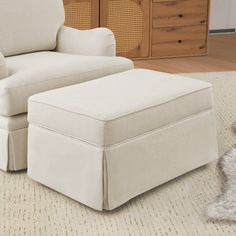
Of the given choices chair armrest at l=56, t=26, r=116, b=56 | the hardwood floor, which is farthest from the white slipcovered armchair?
the hardwood floor

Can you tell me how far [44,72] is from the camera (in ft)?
7.99

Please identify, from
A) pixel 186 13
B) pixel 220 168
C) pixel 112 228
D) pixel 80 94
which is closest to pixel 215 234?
pixel 112 228

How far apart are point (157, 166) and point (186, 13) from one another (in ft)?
8.61

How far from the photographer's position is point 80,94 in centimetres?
218

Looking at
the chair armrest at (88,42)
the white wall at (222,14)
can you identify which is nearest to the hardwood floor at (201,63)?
the white wall at (222,14)

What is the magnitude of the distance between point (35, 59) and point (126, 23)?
1.93 meters

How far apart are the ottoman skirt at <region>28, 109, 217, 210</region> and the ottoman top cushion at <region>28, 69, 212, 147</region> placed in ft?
0.09

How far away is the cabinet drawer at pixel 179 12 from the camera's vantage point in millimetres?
4488

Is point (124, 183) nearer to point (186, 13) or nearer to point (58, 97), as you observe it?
point (58, 97)

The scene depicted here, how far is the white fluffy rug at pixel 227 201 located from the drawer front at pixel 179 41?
7.48 ft

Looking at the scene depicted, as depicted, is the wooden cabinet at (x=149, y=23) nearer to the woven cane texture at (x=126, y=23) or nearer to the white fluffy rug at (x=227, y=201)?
the woven cane texture at (x=126, y=23)

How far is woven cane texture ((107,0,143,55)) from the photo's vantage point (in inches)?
175

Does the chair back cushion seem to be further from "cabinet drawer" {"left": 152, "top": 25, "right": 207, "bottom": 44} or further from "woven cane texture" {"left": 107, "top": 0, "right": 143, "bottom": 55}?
"cabinet drawer" {"left": 152, "top": 25, "right": 207, "bottom": 44}

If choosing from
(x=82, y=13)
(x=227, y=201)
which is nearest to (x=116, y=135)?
(x=227, y=201)
